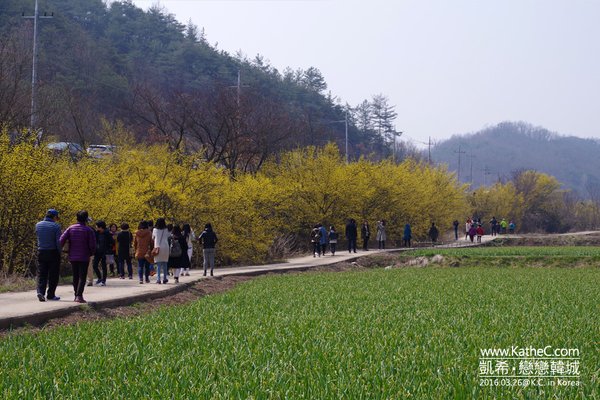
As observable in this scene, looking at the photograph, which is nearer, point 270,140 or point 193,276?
point 193,276

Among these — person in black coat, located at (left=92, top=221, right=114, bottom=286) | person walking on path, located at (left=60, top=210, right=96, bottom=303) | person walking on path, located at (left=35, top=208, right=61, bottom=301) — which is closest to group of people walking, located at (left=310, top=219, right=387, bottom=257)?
person in black coat, located at (left=92, top=221, right=114, bottom=286)

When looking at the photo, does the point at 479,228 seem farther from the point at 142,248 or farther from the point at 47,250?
the point at 47,250

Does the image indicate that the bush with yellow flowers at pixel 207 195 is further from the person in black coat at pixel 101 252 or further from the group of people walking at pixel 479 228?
the group of people walking at pixel 479 228

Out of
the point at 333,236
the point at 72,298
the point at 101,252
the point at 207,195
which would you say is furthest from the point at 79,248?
the point at 333,236

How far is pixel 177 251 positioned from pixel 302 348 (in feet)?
40.8

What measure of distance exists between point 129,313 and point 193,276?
962 cm

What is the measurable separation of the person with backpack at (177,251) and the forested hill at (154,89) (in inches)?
388

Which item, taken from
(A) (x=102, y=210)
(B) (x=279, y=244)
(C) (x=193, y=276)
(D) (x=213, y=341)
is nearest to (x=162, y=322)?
(D) (x=213, y=341)

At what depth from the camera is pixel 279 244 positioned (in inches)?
1604

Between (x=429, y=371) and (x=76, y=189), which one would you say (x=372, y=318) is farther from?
(x=76, y=189)

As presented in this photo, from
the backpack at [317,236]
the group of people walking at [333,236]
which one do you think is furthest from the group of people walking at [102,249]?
the group of people walking at [333,236]

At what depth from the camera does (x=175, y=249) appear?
22234mm

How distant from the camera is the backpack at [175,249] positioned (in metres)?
22.1

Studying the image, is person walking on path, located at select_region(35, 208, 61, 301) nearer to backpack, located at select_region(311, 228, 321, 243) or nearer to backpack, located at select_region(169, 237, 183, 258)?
backpack, located at select_region(169, 237, 183, 258)
